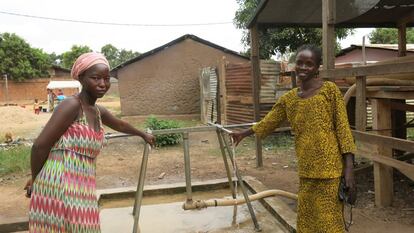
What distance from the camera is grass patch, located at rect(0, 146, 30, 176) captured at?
7.45 meters

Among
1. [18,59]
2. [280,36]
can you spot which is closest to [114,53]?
[18,59]

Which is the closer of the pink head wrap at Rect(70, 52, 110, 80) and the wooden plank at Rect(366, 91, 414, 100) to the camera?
the pink head wrap at Rect(70, 52, 110, 80)

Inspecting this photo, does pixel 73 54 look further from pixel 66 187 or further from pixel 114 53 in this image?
pixel 66 187

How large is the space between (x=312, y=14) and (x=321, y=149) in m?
4.81

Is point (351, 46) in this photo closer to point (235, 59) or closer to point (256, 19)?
point (235, 59)

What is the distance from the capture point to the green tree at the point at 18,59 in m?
32.7

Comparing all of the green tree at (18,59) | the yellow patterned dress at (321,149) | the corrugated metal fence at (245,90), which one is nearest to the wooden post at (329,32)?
the yellow patterned dress at (321,149)

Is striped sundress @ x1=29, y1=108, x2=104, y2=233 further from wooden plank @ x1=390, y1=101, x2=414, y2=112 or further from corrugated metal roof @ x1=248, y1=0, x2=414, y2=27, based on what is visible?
corrugated metal roof @ x1=248, y1=0, x2=414, y2=27

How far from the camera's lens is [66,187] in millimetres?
2115

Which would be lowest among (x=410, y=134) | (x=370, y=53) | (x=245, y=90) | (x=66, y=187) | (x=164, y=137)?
(x=410, y=134)

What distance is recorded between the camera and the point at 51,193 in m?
2.12

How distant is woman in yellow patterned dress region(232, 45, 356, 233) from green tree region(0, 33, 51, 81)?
→ 112 ft

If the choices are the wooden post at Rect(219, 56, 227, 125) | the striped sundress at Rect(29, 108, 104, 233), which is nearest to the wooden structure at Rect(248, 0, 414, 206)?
the striped sundress at Rect(29, 108, 104, 233)

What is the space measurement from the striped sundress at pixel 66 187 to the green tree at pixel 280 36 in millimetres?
12067
